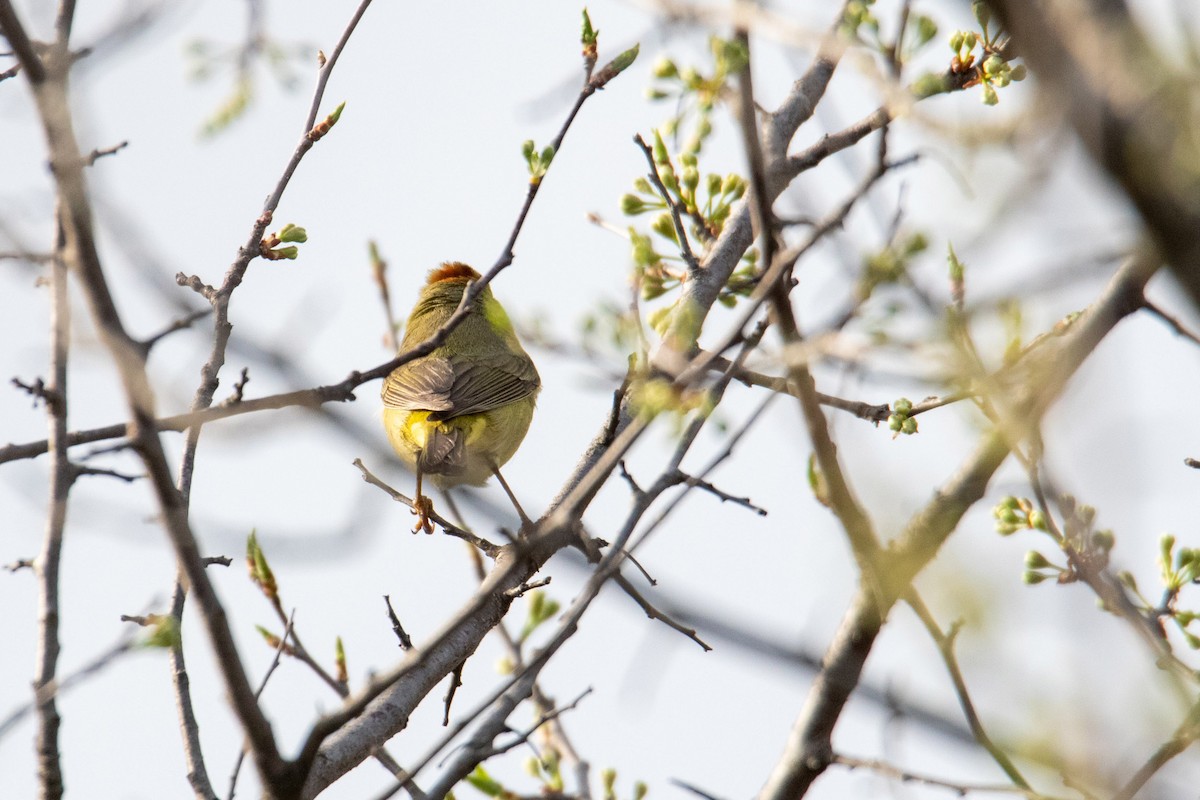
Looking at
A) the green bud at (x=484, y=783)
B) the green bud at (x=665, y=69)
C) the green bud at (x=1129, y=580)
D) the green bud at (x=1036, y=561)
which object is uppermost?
the green bud at (x=665, y=69)

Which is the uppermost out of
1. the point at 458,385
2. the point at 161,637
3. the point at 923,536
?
the point at 458,385

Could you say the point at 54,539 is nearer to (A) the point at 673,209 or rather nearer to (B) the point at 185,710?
(B) the point at 185,710

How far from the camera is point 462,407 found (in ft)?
22.8

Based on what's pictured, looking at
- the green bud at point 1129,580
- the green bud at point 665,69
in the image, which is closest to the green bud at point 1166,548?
the green bud at point 1129,580

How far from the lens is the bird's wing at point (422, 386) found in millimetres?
6957

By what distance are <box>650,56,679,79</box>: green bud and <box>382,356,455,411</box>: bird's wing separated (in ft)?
13.6

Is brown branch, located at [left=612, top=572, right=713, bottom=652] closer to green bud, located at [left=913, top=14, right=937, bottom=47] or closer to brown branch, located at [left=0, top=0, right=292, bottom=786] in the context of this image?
brown branch, located at [left=0, top=0, right=292, bottom=786]

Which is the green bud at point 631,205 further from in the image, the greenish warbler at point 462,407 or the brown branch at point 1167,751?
the brown branch at point 1167,751

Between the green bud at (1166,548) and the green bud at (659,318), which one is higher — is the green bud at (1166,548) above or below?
below

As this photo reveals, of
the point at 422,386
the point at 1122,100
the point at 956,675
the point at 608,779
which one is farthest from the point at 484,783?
the point at 1122,100

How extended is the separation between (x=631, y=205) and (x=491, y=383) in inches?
119

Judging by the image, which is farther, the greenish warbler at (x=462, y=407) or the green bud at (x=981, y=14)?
the greenish warbler at (x=462, y=407)

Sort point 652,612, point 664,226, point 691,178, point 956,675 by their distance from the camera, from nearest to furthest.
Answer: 1. point 956,675
2. point 652,612
3. point 691,178
4. point 664,226

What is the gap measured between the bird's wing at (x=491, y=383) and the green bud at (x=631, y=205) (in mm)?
2532
